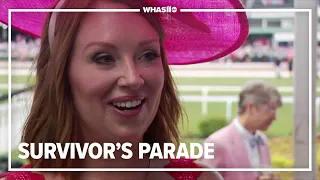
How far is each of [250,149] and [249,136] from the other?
0.18ft

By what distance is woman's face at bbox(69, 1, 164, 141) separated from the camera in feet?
5.59

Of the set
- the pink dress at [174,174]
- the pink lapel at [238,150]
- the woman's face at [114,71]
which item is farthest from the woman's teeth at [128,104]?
the pink lapel at [238,150]

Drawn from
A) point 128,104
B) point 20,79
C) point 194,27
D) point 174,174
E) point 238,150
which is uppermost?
point 194,27

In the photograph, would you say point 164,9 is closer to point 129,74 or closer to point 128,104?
point 129,74

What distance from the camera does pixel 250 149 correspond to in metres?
1.83

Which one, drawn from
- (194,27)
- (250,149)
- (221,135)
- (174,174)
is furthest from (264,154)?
(194,27)

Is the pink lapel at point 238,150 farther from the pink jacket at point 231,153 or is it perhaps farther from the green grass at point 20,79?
the green grass at point 20,79

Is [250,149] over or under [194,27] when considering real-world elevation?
under

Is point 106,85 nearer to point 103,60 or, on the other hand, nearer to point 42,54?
point 103,60

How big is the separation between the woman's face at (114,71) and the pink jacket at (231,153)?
0.33 metres

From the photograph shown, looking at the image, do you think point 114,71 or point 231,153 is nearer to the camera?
point 114,71

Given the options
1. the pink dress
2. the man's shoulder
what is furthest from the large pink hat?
the pink dress

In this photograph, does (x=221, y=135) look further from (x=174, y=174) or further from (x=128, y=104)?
(x=128, y=104)

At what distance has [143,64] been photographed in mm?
1731
